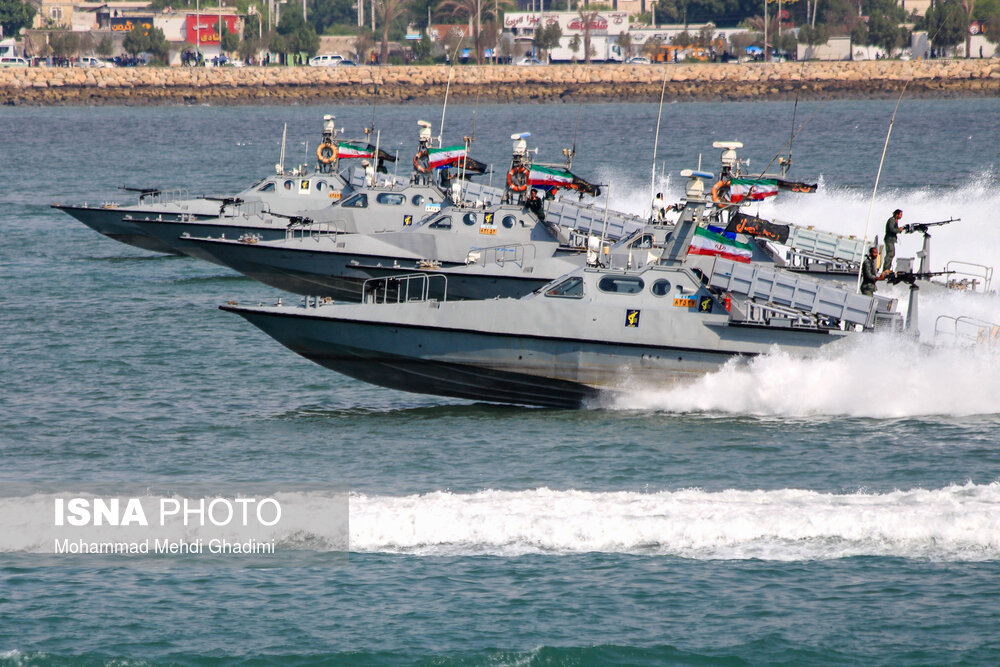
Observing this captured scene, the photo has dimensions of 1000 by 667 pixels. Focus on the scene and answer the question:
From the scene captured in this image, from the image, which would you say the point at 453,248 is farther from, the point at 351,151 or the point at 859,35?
the point at 859,35

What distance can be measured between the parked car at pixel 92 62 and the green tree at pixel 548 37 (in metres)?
50.5

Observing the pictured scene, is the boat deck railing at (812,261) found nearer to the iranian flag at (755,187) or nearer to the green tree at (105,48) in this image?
the iranian flag at (755,187)

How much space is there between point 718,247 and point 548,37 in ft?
440

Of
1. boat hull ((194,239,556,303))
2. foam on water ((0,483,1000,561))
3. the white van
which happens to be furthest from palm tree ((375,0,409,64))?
foam on water ((0,483,1000,561))

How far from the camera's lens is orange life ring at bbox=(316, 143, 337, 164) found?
108 ft

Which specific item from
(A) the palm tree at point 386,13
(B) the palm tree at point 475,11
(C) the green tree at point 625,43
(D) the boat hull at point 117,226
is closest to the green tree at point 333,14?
(A) the palm tree at point 386,13

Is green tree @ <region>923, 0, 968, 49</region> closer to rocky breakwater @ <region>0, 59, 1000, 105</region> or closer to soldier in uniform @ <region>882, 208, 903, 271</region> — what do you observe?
rocky breakwater @ <region>0, 59, 1000, 105</region>

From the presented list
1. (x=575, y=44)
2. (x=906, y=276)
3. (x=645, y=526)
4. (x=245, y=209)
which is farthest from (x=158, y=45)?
(x=645, y=526)

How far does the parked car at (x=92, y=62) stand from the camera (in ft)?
499

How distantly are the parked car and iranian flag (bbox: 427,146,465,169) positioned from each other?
130m

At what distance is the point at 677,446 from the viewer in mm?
16547

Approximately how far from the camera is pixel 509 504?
13664 mm

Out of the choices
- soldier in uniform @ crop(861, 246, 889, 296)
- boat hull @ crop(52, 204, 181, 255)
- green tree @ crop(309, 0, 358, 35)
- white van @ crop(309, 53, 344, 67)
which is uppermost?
green tree @ crop(309, 0, 358, 35)

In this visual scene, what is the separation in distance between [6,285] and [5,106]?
114 metres
